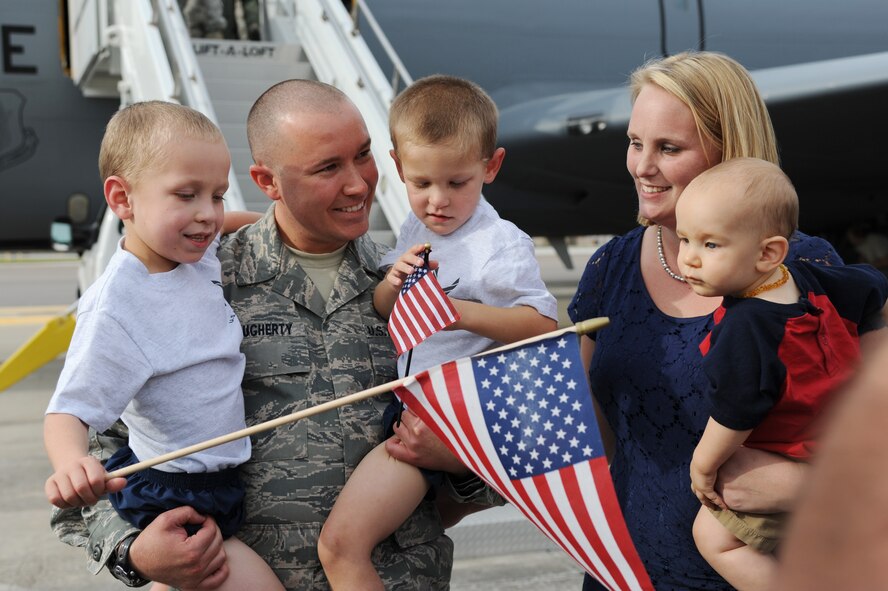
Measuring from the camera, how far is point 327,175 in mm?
2082

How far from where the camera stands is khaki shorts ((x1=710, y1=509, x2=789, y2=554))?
174 centimetres

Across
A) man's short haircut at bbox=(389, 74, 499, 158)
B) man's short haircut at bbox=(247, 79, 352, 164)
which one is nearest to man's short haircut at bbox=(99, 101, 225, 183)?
man's short haircut at bbox=(247, 79, 352, 164)

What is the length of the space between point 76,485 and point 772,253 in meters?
1.30

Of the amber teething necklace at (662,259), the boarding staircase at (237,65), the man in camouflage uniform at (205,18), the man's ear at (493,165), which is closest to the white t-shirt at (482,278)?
the man's ear at (493,165)

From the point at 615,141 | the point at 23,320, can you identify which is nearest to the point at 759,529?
the point at 615,141

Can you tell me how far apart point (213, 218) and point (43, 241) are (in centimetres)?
889

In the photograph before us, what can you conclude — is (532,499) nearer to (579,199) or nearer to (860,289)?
(860,289)

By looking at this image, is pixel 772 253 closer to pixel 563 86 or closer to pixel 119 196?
pixel 119 196

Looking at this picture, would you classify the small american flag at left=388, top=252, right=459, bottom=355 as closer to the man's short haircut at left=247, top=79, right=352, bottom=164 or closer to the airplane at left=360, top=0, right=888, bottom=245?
the man's short haircut at left=247, top=79, right=352, bottom=164

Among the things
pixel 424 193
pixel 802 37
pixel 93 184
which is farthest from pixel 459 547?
pixel 802 37

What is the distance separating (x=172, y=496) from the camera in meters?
1.89

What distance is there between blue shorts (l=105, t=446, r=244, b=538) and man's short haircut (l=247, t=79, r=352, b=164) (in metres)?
0.74

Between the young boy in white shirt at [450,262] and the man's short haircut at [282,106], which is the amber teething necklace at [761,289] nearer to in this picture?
the young boy in white shirt at [450,262]

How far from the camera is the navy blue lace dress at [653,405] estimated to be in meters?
1.93
